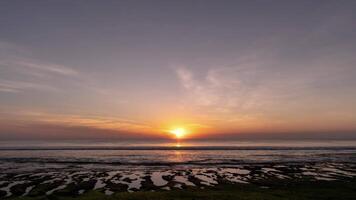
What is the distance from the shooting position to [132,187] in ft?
85.3

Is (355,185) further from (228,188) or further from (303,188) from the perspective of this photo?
(228,188)

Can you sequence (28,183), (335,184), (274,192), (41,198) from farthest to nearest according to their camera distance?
1. (28,183)
2. (335,184)
3. (274,192)
4. (41,198)

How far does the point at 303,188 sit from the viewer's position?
23.9 metres

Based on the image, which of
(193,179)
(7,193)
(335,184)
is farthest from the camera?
(193,179)

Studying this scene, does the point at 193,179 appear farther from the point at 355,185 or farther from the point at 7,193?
the point at 7,193

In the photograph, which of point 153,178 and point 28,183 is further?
point 153,178

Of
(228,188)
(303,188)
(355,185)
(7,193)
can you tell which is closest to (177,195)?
(228,188)

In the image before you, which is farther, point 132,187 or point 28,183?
point 28,183

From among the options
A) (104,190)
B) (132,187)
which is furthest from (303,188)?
(104,190)

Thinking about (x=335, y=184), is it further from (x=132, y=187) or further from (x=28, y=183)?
(x=28, y=183)

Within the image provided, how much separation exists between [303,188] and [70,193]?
17483mm

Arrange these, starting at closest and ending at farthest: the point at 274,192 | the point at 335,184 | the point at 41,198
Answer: the point at 41,198, the point at 274,192, the point at 335,184

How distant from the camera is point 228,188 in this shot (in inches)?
961

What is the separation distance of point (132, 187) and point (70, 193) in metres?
5.19
